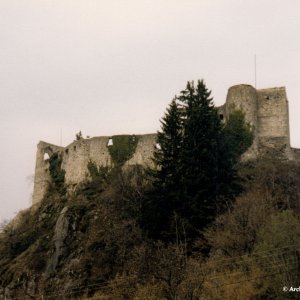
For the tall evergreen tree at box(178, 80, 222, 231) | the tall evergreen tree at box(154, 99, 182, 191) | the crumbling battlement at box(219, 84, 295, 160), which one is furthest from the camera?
the crumbling battlement at box(219, 84, 295, 160)

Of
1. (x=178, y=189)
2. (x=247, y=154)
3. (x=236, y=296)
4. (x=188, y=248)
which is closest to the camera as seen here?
(x=236, y=296)

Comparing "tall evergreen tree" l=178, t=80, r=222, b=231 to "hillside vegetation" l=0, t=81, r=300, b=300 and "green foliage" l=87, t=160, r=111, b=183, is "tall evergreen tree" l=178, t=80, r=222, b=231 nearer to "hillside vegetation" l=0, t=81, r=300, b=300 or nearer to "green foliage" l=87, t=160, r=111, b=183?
"hillside vegetation" l=0, t=81, r=300, b=300

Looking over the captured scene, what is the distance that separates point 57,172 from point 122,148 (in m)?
7.17

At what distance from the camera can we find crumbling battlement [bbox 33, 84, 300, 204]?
4497cm

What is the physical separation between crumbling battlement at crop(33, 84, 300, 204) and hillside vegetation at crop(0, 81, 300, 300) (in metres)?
0.80

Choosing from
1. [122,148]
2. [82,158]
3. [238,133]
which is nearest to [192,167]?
[238,133]

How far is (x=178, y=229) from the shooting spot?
35.7 meters

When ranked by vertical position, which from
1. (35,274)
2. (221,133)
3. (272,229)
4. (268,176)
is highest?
(221,133)

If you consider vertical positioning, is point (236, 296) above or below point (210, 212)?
below

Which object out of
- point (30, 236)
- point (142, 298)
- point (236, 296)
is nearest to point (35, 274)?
point (30, 236)

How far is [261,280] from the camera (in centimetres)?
2844

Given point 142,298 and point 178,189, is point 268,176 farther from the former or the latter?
point 142,298

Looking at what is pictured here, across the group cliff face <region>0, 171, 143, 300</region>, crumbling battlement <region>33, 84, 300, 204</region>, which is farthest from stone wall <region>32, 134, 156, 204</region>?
cliff face <region>0, 171, 143, 300</region>

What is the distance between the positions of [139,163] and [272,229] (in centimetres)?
2045
